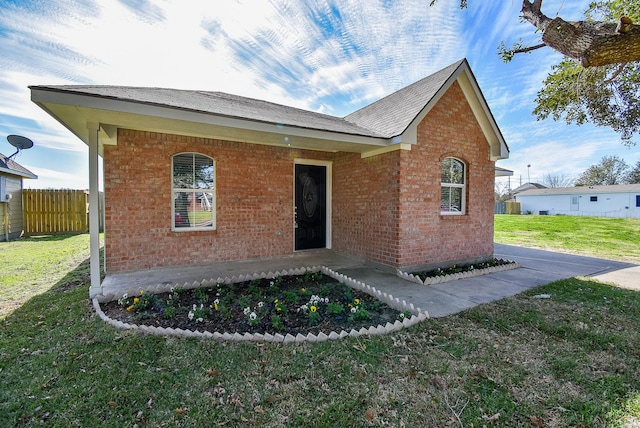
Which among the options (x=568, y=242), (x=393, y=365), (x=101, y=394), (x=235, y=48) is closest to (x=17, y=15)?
(x=235, y=48)

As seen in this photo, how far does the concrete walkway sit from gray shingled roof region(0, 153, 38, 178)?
10.0 meters

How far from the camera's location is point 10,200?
1133 cm

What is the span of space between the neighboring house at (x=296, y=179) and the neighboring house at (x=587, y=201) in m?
37.6

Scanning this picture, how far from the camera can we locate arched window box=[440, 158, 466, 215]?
24.0 feet

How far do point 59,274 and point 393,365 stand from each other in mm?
7610

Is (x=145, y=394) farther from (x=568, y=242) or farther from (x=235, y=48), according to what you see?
(x=568, y=242)

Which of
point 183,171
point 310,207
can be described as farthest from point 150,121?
point 310,207

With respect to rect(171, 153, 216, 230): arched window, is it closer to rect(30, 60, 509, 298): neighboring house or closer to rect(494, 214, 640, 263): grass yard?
rect(30, 60, 509, 298): neighboring house

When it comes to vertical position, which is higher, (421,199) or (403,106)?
(403,106)

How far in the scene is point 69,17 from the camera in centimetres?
555

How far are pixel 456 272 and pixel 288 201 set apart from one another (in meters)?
4.60

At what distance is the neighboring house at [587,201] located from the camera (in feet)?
103

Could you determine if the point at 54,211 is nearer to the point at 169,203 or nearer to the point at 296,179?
the point at 169,203

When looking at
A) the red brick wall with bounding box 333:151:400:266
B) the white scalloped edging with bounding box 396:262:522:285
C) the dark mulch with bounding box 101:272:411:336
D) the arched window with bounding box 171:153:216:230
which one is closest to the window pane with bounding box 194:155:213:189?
the arched window with bounding box 171:153:216:230
